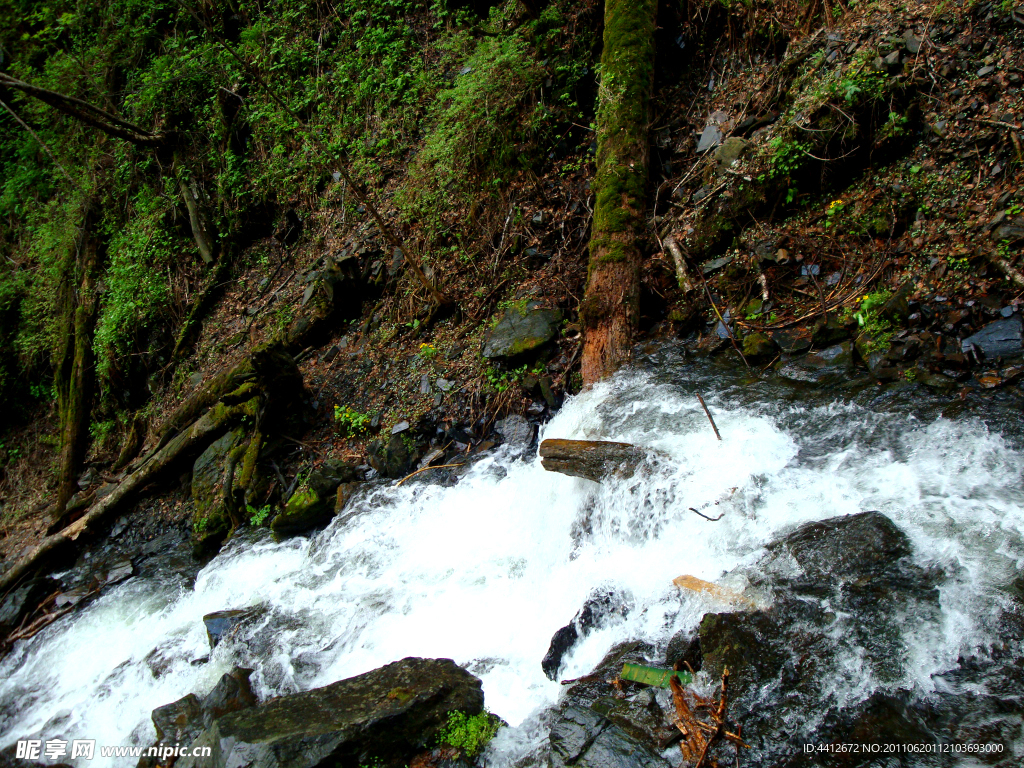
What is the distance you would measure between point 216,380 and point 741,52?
773cm

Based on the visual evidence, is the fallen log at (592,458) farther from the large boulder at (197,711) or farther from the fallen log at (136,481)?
the fallen log at (136,481)

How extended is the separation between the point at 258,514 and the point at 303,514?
87 cm

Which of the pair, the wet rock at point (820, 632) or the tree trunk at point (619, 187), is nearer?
the wet rock at point (820, 632)

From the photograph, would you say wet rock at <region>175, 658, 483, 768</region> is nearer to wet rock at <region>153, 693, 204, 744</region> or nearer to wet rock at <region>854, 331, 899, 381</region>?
wet rock at <region>153, 693, 204, 744</region>

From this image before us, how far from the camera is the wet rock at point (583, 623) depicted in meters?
3.50

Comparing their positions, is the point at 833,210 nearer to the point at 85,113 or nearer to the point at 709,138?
the point at 709,138

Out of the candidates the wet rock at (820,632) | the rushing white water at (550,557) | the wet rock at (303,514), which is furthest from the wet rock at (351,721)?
the wet rock at (303,514)

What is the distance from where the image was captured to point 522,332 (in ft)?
19.7

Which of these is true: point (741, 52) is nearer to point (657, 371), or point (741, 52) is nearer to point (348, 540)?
point (657, 371)

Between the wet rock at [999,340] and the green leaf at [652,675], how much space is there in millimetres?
3057

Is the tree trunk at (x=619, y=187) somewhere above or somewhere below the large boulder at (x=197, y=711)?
above

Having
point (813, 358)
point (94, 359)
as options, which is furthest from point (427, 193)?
point (94, 359)

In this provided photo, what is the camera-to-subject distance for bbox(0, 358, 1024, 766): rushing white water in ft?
10.5

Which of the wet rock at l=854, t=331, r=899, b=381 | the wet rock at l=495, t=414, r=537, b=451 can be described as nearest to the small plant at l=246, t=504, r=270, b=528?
the wet rock at l=495, t=414, r=537, b=451
